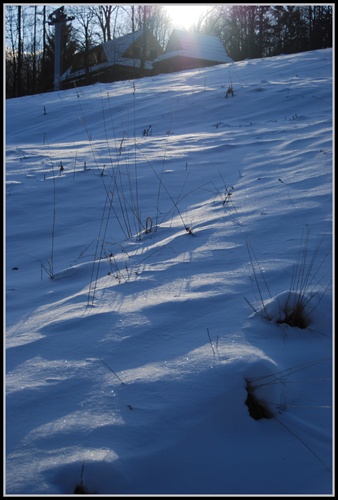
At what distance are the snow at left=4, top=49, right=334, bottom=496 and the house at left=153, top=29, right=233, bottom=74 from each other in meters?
29.1

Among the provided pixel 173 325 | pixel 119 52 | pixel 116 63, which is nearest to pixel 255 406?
pixel 173 325

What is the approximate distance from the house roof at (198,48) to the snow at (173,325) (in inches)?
1143

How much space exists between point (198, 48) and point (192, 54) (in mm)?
848

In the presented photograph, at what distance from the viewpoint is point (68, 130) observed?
8570 mm

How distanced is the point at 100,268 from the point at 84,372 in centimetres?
125

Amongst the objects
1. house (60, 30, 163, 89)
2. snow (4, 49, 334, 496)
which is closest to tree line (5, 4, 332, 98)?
house (60, 30, 163, 89)

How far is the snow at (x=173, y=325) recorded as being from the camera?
1440mm

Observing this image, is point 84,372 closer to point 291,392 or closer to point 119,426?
point 119,426

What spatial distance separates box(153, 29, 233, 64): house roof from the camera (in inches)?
1262

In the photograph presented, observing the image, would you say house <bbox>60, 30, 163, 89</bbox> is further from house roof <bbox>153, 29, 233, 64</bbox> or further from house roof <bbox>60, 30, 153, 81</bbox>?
house roof <bbox>153, 29, 233, 64</bbox>

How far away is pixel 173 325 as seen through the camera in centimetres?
212

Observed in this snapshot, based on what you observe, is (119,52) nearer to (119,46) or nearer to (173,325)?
(119,46)

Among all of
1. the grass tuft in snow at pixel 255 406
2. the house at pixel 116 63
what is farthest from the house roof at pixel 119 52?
the grass tuft in snow at pixel 255 406

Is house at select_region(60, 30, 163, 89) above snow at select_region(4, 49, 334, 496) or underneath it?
above
